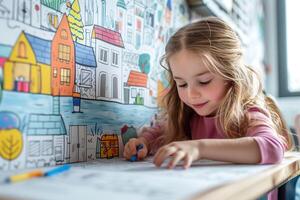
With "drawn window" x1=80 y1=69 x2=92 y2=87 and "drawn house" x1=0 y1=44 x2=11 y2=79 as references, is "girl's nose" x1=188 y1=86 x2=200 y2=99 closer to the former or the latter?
"drawn window" x1=80 y1=69 x2=92 y2=87

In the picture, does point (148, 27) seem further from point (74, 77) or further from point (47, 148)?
point (47, 148)

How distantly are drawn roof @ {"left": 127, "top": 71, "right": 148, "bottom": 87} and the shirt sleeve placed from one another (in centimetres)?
31

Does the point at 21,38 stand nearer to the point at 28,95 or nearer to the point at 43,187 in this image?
the point at 28,95

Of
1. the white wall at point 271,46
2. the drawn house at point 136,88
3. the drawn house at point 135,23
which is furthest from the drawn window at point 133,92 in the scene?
the white wall at point 271,46

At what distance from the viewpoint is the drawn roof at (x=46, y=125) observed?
61cm

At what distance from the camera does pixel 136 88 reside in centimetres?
92

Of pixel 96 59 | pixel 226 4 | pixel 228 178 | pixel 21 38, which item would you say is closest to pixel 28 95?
pixel 21 38

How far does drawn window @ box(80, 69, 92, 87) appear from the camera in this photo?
2.40ft

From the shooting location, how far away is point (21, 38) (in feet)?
1.94

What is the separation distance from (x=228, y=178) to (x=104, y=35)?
45 cm

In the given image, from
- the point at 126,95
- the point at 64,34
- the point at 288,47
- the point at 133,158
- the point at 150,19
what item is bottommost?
the point at 133,158

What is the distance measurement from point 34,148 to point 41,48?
6.6 inches

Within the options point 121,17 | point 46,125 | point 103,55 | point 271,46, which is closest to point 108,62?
point 103,55

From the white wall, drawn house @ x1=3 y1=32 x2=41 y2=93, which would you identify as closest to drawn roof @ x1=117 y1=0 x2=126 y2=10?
drawn house @ x1=3 y1=32 x2=41 y2=93
